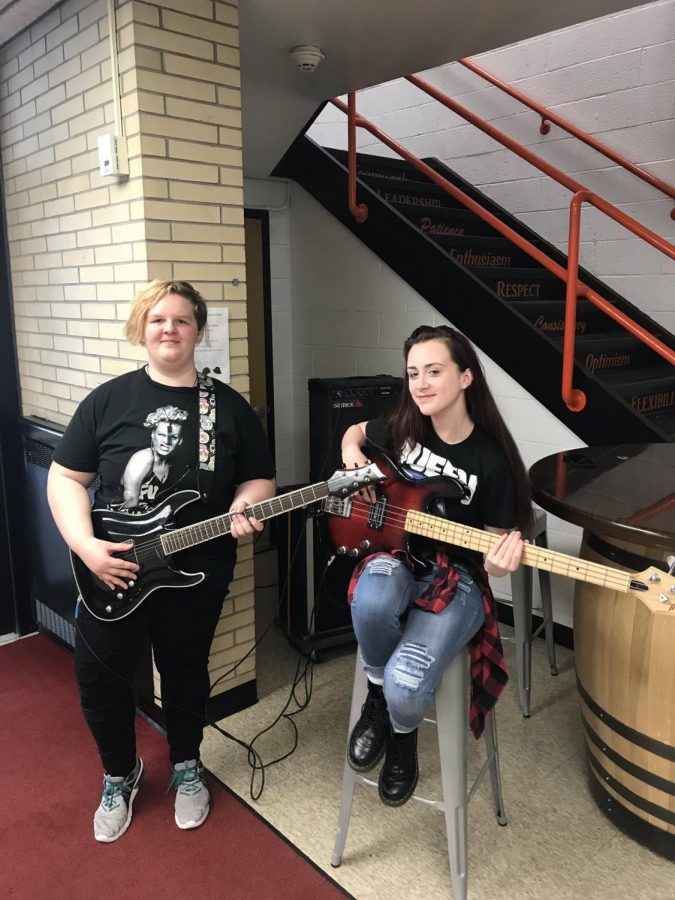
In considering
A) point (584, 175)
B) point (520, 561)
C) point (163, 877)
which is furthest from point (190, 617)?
point (584, 175)

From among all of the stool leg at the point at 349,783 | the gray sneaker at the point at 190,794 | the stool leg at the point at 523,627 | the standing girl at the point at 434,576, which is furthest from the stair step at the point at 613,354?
the gray sneaker at the point at 190,794

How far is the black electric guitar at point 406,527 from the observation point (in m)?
1.49

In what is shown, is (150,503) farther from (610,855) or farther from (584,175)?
(584,175)

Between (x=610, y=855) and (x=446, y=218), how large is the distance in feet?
10.2

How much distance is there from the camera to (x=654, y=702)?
1797mm

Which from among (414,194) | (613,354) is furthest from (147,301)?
(414,194)

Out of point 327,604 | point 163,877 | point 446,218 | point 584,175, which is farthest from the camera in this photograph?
point 446,218

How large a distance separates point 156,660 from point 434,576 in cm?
89

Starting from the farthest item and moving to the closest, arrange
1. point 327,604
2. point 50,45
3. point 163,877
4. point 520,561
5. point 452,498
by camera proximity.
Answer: point 327,604 < point 50,45 < point 163,877 < point 452,498 < point 520,561

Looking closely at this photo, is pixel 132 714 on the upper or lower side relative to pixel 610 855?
upper

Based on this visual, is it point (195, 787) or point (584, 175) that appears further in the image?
point (584, 175)

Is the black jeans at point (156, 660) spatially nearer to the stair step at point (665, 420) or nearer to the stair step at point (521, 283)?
the stair step at point (665, 420)

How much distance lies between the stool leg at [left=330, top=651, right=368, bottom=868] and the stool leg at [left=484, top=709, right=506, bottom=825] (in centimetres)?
38

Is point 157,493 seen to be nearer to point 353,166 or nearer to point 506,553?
point 506,553
